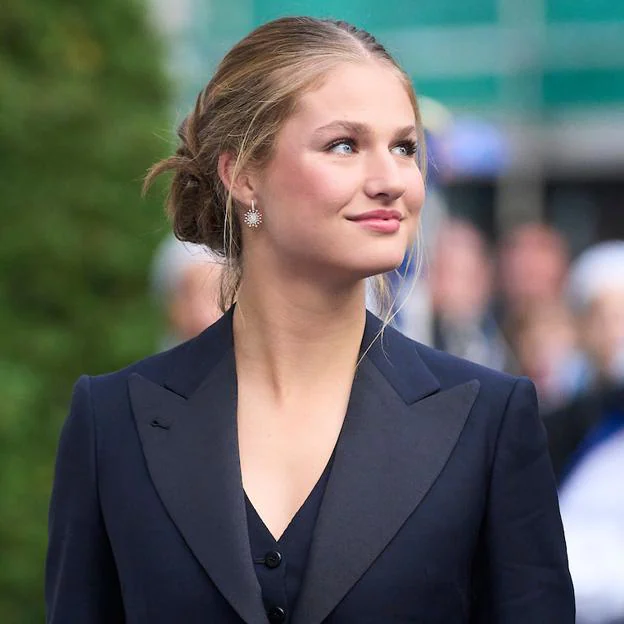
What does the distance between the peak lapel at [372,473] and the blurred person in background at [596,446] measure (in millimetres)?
1429

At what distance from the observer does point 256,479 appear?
3324 millimetres

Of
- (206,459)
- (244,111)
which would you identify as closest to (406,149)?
(244,111)

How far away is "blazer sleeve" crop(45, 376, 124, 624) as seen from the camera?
11.2 ft

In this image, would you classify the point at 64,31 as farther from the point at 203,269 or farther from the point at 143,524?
the point at 143,524

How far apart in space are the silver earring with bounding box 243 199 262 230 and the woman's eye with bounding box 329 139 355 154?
0.71 feet

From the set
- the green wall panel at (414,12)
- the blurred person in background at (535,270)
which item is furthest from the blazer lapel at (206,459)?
the green wall panel at (414,12)

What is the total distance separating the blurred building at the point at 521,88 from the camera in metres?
21.1

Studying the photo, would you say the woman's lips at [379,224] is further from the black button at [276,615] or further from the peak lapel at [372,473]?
the black button at [276,615]

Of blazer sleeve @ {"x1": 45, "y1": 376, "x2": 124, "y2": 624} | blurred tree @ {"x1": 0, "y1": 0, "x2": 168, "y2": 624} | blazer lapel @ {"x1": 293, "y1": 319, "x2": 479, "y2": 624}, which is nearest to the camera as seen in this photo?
blazer lapel @ {"x1": 293, "y1": 319, "x2": 479, "y2": 624}

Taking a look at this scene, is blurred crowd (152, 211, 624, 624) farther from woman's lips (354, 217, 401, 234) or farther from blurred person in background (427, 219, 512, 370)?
woman's lips (354, 217, 401, 234)

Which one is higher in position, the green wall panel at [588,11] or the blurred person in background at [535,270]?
the green wall panel at [588,11]

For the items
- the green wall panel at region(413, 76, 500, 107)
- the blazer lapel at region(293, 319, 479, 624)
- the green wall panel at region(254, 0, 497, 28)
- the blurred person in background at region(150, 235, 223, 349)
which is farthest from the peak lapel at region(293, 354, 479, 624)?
the green wall panel at region(413, 76, 500, 107)

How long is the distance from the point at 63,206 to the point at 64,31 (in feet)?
2.56

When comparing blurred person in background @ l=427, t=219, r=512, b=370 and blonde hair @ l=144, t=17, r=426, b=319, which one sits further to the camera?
blurred person in background @ l=427, t=219, r=512, b=370
